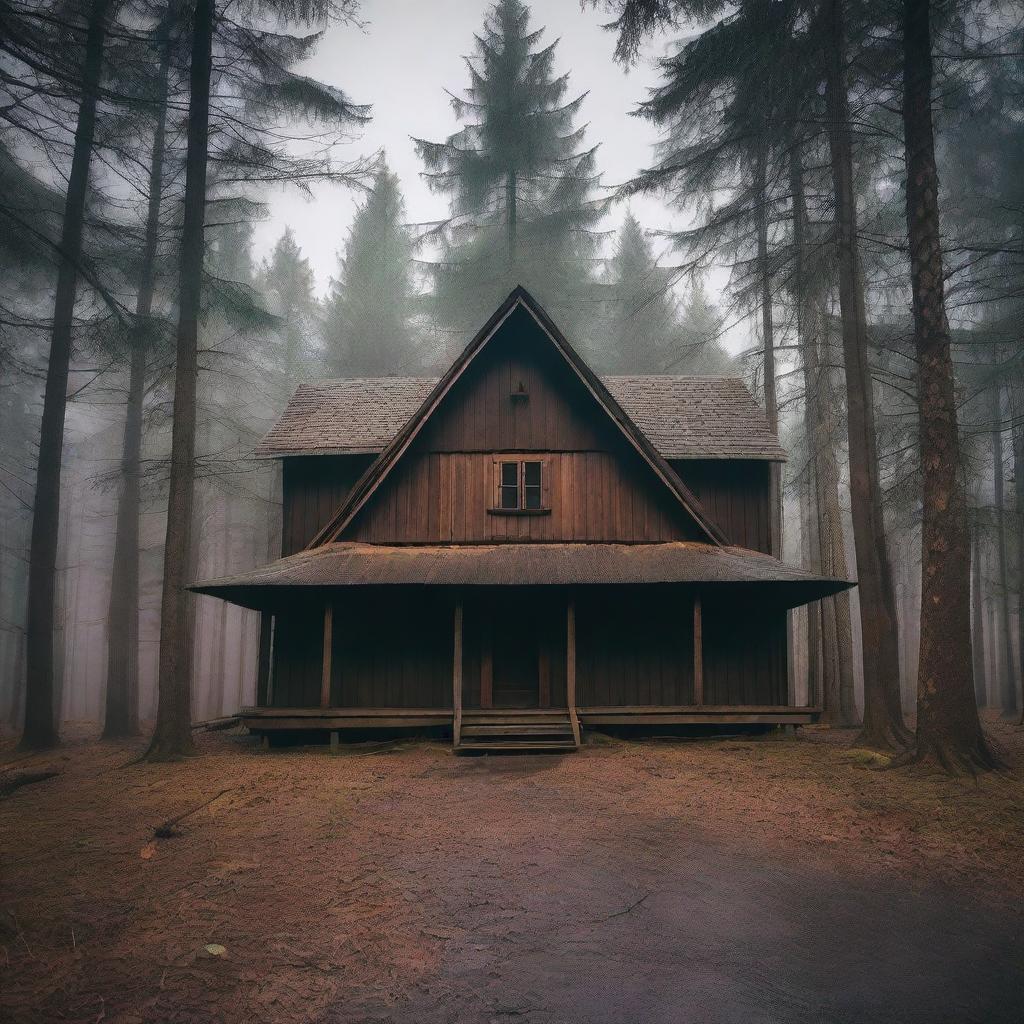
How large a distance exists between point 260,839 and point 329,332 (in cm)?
2534

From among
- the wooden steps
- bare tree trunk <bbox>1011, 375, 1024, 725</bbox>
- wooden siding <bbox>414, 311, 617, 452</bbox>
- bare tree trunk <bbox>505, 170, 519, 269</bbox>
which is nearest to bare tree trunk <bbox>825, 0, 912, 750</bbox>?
wooden siding <bbox>414, 311, 617, 452</bbox>

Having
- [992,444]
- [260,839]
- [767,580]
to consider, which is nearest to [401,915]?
[260,839]

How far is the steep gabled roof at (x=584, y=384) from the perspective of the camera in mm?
13164

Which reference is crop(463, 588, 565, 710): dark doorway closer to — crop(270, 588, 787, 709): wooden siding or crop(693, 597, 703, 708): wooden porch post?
crop(270, 588, 787, 709): wooden siding

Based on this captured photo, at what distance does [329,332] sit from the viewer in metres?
28.3

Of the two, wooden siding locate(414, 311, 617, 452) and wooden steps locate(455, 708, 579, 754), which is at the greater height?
wooden siding locate(414, 311, 617, 452)

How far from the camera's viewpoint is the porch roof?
11.3 metres

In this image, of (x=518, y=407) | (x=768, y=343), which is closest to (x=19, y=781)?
(x=518, y=407)

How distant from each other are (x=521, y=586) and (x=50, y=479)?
10.8 m

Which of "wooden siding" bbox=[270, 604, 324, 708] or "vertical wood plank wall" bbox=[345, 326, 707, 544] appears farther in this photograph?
"vertical wood plank wall" bbox=[345, 326, 707, 544]

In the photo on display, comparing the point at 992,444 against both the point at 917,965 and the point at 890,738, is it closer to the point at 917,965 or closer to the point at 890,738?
the point at 890,738

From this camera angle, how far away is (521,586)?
455 inches

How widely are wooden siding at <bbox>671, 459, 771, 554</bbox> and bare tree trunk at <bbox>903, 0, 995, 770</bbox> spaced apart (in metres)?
5.76

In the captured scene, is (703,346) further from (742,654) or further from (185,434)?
(185,434)
